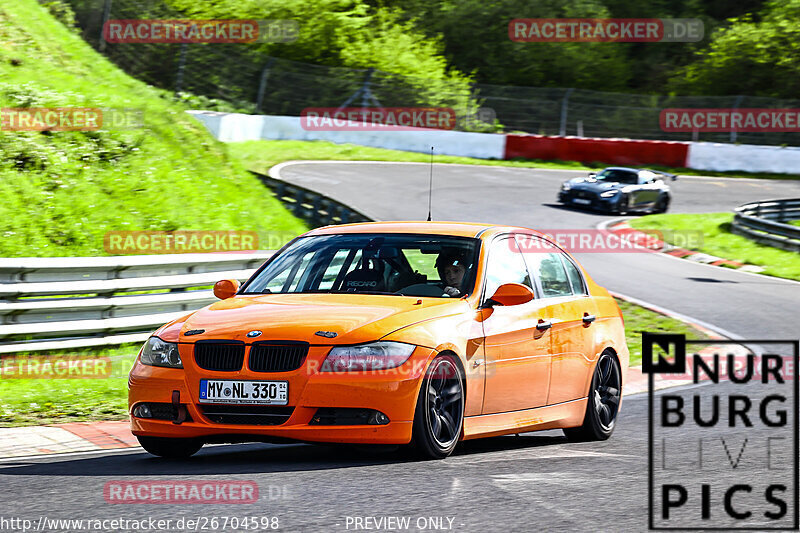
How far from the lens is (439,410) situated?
21.3 feet

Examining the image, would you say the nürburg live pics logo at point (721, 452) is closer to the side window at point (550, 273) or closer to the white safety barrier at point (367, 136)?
the side window at point (550, 273)

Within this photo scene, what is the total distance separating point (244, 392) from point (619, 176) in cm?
2321

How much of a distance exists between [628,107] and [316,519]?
37.4m

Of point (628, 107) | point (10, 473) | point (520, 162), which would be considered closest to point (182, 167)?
point (10, 473)

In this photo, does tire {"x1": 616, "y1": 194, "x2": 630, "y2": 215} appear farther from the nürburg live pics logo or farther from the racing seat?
the racing seat

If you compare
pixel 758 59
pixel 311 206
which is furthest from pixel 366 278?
pixel 758 59

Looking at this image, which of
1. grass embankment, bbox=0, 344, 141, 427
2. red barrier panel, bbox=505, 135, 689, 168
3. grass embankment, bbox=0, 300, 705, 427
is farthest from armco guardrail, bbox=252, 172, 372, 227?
red barrier panel, bbox=505, 135, 689, 168

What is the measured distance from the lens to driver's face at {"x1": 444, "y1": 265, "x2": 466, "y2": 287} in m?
7.27

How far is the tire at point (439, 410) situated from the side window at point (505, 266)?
87 cm

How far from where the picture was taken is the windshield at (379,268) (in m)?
7.26

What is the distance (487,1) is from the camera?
58.4 meters

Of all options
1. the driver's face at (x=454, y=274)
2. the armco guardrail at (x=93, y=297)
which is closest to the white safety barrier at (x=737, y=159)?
the armco guardrail at (x=93, y=297)

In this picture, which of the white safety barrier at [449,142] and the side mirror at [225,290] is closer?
the side mirror at [225,290]

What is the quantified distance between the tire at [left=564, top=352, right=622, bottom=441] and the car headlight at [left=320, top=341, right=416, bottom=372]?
241 centimetres
